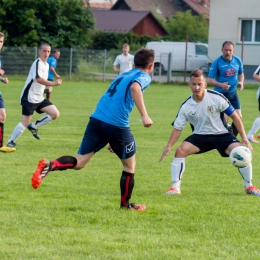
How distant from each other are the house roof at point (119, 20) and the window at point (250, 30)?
18.4m

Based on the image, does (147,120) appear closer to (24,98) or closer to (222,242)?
(222,242)

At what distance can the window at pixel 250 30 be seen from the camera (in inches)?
1517

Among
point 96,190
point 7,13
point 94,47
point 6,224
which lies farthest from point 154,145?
point 94,47

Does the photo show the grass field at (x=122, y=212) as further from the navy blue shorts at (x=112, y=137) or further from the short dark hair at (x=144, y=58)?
the short dark hair at (x=144, y=58)

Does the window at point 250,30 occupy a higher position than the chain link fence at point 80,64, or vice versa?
the window at point 250,30

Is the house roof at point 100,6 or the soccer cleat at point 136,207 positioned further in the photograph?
the house roof at point 100,6

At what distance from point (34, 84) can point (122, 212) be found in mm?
5537

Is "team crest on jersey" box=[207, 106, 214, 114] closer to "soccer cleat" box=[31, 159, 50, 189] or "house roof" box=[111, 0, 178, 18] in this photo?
"soccer cleat" box=[31, 159, 50, 189]

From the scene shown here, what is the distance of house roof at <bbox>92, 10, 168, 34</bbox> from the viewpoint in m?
57.1

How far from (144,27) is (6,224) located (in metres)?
53.2

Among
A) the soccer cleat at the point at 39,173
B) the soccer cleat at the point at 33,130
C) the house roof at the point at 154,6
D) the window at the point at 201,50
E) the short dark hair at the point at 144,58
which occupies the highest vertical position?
the house roof at the point at 154,6

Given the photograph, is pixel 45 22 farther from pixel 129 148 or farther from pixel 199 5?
pixel 199 5

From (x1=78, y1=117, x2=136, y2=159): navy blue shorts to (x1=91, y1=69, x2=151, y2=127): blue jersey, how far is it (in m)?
0.05

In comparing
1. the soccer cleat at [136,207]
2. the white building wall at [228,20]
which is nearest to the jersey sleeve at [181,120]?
the soccer cleat at [136,207]
